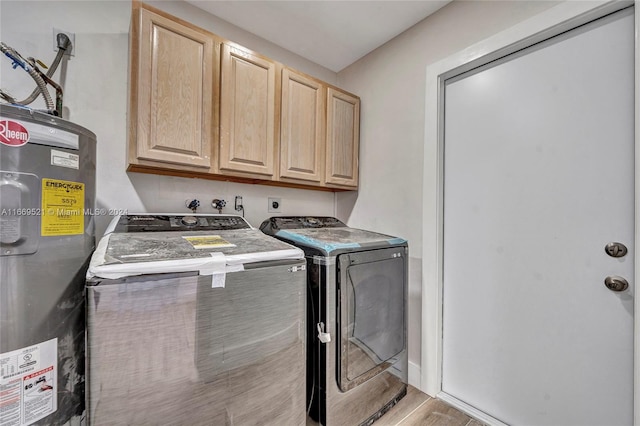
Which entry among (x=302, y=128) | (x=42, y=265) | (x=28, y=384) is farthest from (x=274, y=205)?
(x=28, y=384)

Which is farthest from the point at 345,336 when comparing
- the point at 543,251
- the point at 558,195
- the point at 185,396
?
the point at 558,195

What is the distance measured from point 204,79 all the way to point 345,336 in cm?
168

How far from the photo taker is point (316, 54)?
2.42 m

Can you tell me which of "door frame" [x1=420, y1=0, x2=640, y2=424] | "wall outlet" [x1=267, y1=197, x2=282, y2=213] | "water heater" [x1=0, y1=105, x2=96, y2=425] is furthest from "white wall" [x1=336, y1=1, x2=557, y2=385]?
"water heater" [x1=0, y1=105, x2=96, y2=425]

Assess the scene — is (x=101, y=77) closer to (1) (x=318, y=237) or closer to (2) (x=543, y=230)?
(1) (x=318, y=237)

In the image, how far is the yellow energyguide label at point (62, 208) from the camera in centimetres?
96

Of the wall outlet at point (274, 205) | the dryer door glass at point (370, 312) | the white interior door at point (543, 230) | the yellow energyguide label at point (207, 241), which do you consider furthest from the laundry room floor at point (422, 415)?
the wall outlet at point (274, 205)

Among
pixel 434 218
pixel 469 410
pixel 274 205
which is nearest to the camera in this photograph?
pixel 469 410

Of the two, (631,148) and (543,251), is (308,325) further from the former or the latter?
(631,148)

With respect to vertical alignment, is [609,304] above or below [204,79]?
below

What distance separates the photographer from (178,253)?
1.10 metres

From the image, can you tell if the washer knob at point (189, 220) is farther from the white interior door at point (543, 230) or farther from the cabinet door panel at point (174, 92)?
the white interior door at point (543, 230)

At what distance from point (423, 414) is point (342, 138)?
80.1 inches

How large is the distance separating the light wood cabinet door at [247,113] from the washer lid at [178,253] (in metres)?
0.55
